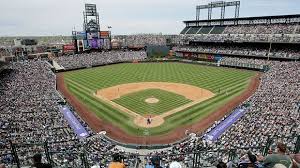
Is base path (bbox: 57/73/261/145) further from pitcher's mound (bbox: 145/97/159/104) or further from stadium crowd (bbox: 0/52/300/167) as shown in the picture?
pitcher's mound (bbox: 145/97/159/104)

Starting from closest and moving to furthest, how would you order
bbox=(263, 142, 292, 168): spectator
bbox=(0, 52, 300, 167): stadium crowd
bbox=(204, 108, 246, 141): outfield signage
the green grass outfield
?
bbox=(263, 142, 292, 168): spectator
bbox=(0, 52, 300, 167): stadium crowd
bbox=(204, 108, 246, 141): outfield signage
the green grass outfield

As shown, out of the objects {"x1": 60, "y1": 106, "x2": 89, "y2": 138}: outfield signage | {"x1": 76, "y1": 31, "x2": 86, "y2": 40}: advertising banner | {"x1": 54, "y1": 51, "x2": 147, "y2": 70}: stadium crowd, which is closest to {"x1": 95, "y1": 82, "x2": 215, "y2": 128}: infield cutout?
{"x1": 60, "y1": 106, "x2": 89, "y2": 138}: outfield signage

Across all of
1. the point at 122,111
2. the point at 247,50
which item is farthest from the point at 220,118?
the point at 247,50

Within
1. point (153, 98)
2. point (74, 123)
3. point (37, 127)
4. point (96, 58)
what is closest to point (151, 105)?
point (153, 98)

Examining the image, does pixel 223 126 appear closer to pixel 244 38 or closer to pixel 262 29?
pixel 244 38

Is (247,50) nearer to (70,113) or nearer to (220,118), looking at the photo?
(220,118)

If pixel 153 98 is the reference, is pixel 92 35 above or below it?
above

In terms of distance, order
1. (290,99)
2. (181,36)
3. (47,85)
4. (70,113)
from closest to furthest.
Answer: (290,99) → (70,113) → (47,85) → (181,36)
